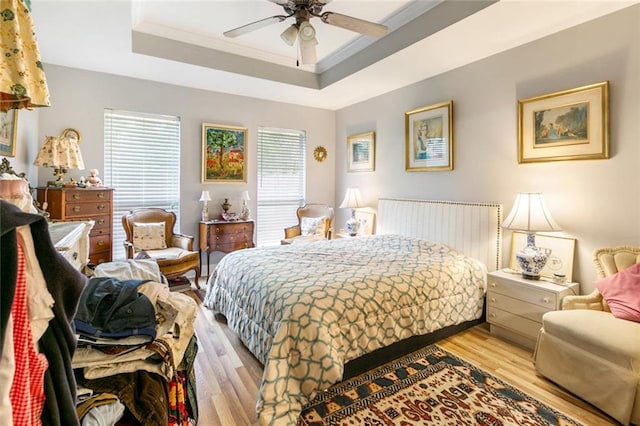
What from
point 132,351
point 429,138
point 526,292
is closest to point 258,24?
point 132,351

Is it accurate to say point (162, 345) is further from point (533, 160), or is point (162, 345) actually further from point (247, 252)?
point (533, 160)

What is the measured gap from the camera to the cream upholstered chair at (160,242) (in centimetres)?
356

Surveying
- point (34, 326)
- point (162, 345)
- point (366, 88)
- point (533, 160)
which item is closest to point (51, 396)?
point (34, 326)

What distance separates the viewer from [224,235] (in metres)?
4.35

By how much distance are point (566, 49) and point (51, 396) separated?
377cm

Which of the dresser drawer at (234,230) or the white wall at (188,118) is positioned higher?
the white wall at (188,118)

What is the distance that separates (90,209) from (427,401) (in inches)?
141

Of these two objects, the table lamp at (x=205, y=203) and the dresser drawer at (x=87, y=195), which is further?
the table lamp at (x=205, y=203)

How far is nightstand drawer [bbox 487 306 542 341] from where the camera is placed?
2.53 meters

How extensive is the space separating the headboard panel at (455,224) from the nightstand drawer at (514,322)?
1.61 ft

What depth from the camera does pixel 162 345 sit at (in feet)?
3.52

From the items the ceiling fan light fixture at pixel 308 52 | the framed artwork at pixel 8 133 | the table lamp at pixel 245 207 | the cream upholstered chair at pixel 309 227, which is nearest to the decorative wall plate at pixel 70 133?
the framed artwork at pixel 8 133

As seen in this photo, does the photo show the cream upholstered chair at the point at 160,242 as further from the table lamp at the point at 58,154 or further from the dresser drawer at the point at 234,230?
the table lamp at the point at 58,154

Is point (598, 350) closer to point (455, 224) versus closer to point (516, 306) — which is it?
point (516, 306)
